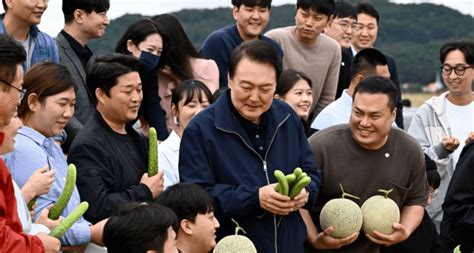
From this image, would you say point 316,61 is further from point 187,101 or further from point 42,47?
point 42,47

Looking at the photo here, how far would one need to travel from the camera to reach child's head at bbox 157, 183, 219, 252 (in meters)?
6.87

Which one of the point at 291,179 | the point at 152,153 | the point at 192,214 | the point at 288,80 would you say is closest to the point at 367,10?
the point at 288,80

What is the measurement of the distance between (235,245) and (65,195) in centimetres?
115

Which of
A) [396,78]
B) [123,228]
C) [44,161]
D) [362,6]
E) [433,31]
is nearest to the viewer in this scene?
[123,228]

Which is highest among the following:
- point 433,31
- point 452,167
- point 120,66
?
point 120,66

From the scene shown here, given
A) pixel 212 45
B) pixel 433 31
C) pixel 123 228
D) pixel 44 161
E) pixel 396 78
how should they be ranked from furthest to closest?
pixel 433 31, pixel 396 78, pixel 212 45, pixel 44 161, pixel 123 228

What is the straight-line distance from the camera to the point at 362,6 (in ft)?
39.5

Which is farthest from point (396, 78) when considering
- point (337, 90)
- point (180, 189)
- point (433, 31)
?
point (433, 31)

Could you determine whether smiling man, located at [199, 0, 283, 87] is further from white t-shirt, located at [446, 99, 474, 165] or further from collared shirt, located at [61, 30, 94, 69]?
white t-shirt, located at [446, 99, 474, 165]

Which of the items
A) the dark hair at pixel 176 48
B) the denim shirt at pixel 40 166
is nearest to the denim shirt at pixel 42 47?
the dark hair at pixel 176 48

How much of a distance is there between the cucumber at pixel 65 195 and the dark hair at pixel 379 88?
8.45 feet

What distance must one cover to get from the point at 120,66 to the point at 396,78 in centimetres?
422

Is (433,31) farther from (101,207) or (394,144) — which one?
(101,207)

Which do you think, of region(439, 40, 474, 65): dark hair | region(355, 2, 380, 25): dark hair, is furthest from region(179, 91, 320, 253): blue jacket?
region(355, 2, 380, 25): dark hair
